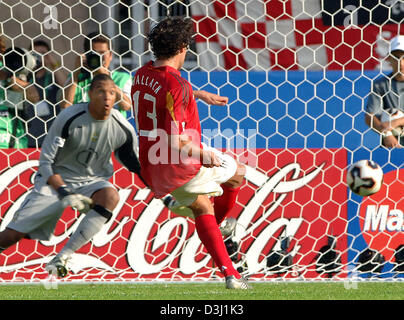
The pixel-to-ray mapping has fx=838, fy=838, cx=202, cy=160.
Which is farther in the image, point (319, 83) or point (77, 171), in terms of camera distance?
point (319, 83)

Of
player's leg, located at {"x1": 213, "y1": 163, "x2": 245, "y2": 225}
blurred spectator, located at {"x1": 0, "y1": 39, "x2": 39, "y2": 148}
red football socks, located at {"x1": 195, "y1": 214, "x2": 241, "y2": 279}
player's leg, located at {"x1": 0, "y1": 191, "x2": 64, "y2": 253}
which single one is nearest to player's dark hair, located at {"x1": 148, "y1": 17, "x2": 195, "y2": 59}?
Result: player's leg, located at {"x1": 213, "y1": 163, "x2": 245, "y2": 225}

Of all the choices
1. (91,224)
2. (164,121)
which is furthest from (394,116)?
(91,224)

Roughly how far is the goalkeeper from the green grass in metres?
0.34

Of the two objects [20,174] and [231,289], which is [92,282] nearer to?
[20,174]

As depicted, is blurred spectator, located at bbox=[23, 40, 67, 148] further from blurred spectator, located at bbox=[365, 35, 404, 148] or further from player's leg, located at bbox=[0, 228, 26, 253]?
blurred spectator, located at bbox=[365, 35, 404, 148]

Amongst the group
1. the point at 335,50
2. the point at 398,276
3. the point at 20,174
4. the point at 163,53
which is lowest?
the point at 398,276

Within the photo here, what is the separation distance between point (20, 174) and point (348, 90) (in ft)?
9.69

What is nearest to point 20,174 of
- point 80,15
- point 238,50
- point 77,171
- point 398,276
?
point 77,171

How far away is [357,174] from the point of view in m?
5.52

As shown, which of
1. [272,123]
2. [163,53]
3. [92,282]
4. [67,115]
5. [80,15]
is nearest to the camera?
[163,53]

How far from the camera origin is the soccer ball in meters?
5.49

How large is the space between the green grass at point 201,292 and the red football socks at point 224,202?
496 mm

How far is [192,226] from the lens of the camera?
6578 millimetres

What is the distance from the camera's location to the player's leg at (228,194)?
5551mm
